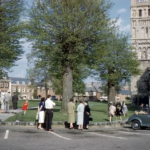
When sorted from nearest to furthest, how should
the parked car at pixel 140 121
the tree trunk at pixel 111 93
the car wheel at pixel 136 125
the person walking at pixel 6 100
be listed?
1. the parked car at pixel 140 121
2. the car wheel at pixel 136 125
3. the person walking at pixel 6 100
4. the tree trunk at pixel 111 93

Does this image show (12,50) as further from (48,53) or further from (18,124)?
(18,124)

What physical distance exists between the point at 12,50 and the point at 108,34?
8910 mm

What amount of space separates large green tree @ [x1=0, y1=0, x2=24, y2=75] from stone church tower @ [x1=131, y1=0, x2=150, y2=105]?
52287 millimetres

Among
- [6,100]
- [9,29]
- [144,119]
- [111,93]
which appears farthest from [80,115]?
[111,93]

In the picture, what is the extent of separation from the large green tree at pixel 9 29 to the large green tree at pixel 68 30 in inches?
84.6

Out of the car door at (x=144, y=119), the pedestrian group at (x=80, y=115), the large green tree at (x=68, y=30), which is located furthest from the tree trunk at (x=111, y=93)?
the pedestrian group at (x=80, y=115)

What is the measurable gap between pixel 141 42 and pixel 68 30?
6303cm

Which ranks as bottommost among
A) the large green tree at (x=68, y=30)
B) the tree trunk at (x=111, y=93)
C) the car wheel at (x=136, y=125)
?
the car wheel at (x=136, y=125)

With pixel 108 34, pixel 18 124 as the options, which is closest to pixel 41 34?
pixel 108 34

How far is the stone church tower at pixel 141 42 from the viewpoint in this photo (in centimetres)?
7650

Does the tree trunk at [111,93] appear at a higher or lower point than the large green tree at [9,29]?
lower

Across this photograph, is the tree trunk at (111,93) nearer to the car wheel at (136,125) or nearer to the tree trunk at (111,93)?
the tree trunk at (111,93)

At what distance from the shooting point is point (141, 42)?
3253 inches

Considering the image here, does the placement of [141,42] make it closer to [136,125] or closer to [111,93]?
[111,93]
